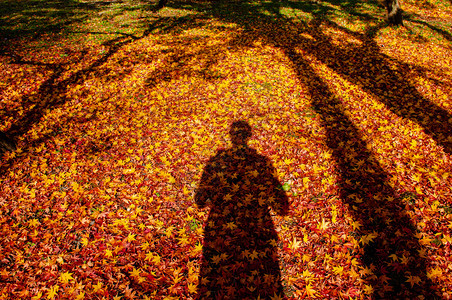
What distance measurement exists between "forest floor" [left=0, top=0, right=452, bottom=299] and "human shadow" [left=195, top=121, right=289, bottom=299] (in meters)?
0.02

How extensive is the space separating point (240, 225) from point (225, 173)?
1.09 meters

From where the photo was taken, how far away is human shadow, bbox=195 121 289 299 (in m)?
2.95

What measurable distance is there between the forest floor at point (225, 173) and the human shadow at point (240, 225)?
21 mm

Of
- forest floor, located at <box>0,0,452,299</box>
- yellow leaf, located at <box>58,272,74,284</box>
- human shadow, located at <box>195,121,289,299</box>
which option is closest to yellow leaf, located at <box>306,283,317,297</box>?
forest floor, located at <box>0,0,452,299</box>

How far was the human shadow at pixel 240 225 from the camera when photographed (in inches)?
116

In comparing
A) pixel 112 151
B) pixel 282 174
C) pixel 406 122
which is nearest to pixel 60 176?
pixel 112 151

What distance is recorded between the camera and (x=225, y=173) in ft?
14.1

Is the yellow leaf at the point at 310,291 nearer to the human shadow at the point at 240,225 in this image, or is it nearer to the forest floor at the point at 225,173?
the forest floor at the point at 225,173

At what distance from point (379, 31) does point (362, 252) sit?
37.3 ft

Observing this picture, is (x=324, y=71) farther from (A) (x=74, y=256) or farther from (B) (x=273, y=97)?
(A) (x=74, y=256)

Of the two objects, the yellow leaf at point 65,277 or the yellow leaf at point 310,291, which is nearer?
the yellow leaf at point 310,291

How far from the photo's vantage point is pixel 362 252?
315 cm

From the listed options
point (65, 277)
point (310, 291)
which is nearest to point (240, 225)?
point (310, 291)

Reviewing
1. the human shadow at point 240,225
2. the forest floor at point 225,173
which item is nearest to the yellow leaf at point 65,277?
the forest floor at point 225,173
